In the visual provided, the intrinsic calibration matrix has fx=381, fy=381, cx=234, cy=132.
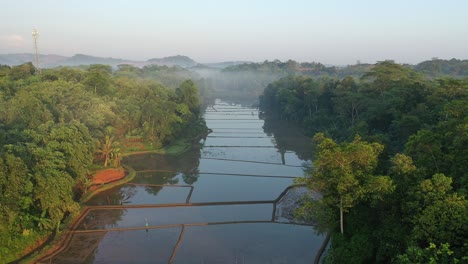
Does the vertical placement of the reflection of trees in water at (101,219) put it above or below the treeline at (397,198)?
below


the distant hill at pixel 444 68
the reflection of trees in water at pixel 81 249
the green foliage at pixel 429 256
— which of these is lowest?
the reflection of trees in water at pixel 81 249

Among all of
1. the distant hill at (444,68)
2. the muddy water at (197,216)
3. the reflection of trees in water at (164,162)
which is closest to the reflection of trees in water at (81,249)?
the muddy water at (197,216)

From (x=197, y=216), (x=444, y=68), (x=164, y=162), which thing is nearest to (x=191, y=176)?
(x=164, y=162)

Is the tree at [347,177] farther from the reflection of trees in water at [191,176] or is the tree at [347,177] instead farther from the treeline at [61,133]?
the reflection of trees in water at [191,176]

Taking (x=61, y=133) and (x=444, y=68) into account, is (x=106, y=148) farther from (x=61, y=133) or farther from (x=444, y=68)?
(x=444, y=68)

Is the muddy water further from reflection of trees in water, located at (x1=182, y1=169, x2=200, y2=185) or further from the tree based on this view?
the tree

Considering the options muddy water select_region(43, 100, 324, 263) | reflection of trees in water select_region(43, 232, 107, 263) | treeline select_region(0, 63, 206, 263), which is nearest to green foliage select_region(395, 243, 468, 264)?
muddy water select_region(43, 100, 324, 263)
